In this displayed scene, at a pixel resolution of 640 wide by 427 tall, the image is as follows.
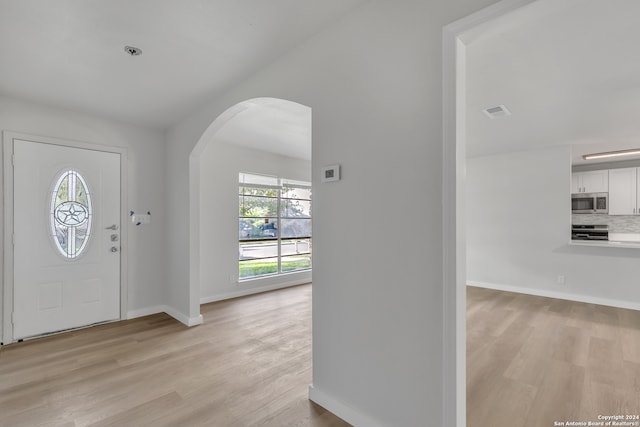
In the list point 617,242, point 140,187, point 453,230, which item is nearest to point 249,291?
point 140,187

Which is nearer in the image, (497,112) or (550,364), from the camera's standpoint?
(550,364)

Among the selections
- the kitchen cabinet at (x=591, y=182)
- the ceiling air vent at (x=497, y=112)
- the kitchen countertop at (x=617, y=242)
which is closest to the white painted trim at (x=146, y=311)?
the ceiling air vent at (x=497, y=112)

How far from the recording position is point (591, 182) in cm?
583

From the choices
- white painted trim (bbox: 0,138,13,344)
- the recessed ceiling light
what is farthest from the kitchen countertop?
white painted trim (bbox: 0,138,13,344)

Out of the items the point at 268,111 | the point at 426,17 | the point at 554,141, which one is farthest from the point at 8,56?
the point at 554,141

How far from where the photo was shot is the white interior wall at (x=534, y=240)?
4441mm

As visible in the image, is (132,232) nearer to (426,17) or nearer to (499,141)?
(426,17)

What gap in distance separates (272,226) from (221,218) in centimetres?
110

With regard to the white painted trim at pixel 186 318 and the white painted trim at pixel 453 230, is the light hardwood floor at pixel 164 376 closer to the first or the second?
the white painted trim at pixel 186 318

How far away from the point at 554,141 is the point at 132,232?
6393mm

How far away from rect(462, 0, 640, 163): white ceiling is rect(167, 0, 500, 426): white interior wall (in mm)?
397

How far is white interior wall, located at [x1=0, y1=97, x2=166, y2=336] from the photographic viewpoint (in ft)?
11.7

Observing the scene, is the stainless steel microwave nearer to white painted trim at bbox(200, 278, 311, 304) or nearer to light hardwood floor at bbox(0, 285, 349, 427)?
white painted trim at bbox(200, 278, 311, 304)

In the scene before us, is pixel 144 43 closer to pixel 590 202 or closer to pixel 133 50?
pixel 133 50
